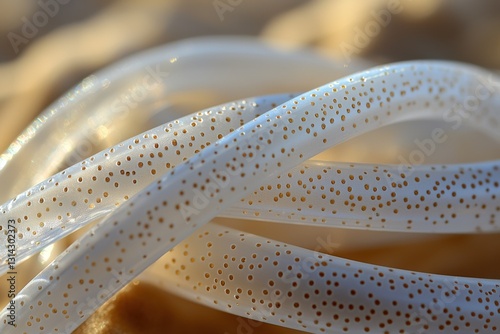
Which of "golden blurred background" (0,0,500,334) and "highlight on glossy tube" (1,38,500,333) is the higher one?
"golden blurred background" (0,0,500,334)

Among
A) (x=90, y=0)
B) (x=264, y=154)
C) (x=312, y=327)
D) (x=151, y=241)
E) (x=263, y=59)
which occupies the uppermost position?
(x=90, y=0)

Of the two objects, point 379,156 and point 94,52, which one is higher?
point 94,52

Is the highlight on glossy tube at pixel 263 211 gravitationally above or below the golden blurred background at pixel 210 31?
below

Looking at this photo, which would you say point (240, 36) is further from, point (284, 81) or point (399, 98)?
point (399, 98)

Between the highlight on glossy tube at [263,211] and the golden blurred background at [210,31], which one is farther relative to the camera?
the golden blurred background at [210,31]

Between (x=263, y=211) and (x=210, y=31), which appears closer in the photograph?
(x=263, y=211)

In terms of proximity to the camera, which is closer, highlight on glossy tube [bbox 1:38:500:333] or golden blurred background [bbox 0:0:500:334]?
highlight on glossy tube [bbox 1:38:500:333]

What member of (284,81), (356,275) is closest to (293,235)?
(356,275)

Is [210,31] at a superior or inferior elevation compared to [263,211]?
superior
